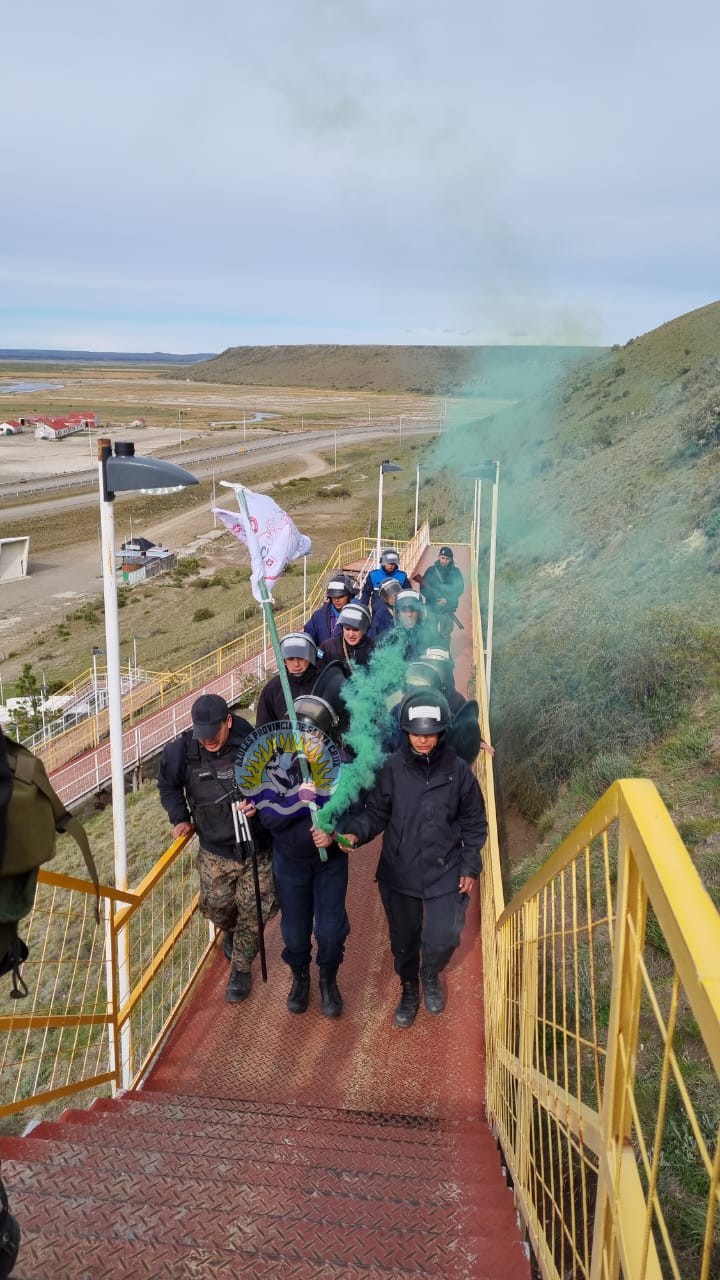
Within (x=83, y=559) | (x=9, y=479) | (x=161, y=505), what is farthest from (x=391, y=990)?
(x=9, y=479)

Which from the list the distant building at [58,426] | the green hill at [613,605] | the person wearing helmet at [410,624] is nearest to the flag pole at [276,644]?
A: the person wearing helmet at [410,624]

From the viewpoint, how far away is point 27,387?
609ft

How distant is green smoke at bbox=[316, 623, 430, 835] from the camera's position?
483 centimetres

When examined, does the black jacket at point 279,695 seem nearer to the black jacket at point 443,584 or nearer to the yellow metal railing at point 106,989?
the yellow metal railing at point 106,989

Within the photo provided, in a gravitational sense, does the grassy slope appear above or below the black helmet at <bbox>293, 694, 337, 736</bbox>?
below

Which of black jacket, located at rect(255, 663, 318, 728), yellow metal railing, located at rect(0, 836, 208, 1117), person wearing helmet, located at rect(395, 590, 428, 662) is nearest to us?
yellow metal railing, located at rect(0, 836, 208, 1117)

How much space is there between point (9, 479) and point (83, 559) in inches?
1326

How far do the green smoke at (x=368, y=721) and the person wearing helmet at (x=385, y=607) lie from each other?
2.54ft

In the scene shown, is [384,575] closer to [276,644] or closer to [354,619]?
[354,619]

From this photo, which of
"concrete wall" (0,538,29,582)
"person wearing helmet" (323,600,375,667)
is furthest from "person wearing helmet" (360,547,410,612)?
"concrete wall" (0,538,29,582)

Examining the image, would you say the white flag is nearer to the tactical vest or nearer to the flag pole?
the flag pole

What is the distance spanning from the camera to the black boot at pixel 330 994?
5113 mm

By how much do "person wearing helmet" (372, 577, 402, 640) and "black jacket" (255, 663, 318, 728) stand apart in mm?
1789

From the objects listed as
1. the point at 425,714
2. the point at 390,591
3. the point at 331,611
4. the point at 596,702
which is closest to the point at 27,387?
the point at 596,702
